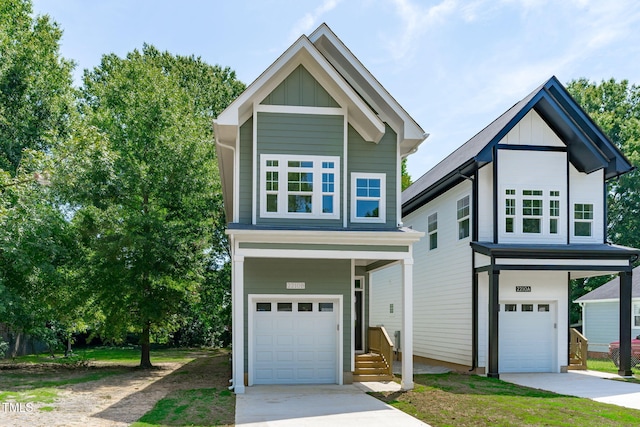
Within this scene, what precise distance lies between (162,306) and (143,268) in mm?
1382

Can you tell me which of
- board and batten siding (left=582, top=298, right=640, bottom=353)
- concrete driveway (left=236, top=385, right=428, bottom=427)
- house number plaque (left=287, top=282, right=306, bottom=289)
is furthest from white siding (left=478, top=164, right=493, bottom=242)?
board and batten siding (left=582, top=298, right=640, bottom=353)

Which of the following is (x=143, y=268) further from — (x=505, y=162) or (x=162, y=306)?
(x=505, y=162)

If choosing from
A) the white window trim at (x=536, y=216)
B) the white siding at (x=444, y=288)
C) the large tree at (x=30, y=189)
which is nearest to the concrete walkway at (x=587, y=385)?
the white siding at (x=444, y=288)

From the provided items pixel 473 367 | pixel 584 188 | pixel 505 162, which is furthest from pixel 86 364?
pixel 584 188

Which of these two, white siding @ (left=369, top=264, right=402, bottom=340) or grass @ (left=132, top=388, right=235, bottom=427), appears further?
white siding @ (left=369, top=264, right=402, bottom=340)

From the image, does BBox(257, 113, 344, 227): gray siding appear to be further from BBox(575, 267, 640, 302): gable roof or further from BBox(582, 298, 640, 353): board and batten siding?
BBox(582, 298, 640, 353): board and batten siding

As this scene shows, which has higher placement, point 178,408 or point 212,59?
point 212,59

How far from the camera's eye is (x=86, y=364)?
2131 cm

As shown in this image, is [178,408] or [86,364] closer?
[178,408]

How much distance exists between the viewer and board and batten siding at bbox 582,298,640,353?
2834 cm

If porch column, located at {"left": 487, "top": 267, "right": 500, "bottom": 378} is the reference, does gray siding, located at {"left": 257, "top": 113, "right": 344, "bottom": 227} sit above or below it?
above

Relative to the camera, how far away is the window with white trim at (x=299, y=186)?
15156mm

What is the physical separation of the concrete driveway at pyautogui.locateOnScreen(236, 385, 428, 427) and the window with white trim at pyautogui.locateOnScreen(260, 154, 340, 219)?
4.20 m

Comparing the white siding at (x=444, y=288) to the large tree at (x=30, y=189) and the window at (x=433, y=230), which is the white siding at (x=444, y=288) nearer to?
the window at (x=433, y=230)
